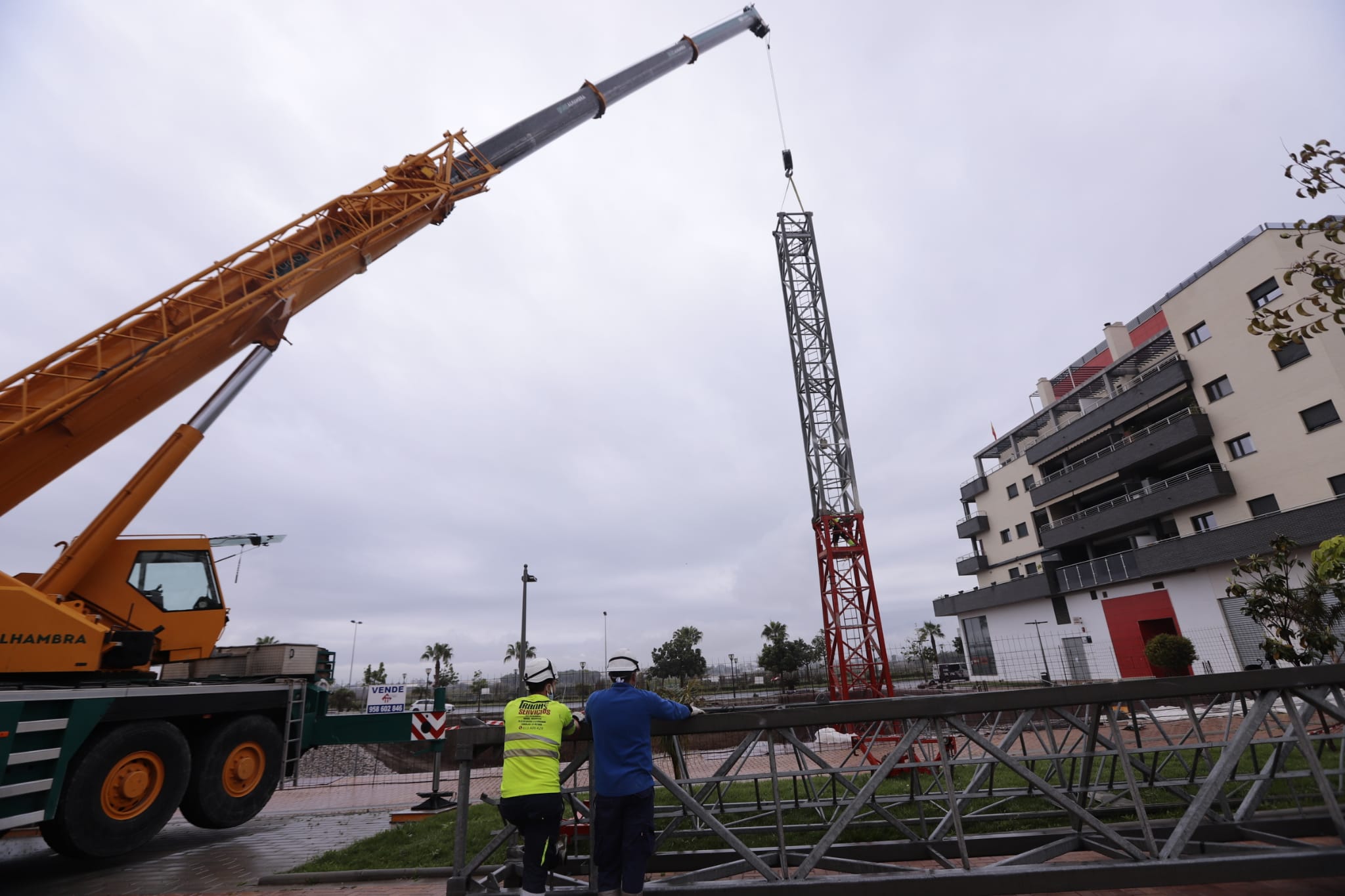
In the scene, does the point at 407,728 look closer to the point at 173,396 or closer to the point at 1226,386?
the point at 173,396

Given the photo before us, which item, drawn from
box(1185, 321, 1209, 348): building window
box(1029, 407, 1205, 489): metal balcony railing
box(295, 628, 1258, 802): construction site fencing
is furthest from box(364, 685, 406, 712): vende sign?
box(1185, 321, 1209, 348): building window

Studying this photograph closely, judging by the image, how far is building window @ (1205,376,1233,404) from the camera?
88.6 feet

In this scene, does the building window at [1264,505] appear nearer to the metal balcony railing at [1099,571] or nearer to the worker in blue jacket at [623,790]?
the metal balcony railing at [1099,571]

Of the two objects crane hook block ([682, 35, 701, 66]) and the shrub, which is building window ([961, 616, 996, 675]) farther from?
crane hook block ([682, 35, 701, 66])

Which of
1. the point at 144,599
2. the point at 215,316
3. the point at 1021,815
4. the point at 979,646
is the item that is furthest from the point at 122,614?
the point at 979,646

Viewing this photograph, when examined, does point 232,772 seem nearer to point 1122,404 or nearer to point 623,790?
point 623,790

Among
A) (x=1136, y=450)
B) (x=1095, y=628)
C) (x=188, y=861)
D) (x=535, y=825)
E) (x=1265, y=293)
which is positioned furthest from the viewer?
(x=1095, y=628)

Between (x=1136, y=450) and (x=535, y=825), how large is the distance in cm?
3524

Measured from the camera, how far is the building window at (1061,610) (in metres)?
35.8

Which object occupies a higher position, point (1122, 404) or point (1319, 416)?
point (1122, 404)

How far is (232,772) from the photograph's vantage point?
978cm

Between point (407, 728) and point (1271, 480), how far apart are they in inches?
1241

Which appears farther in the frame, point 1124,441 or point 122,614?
point 1124,441

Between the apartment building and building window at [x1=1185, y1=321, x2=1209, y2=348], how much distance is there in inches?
2.4
